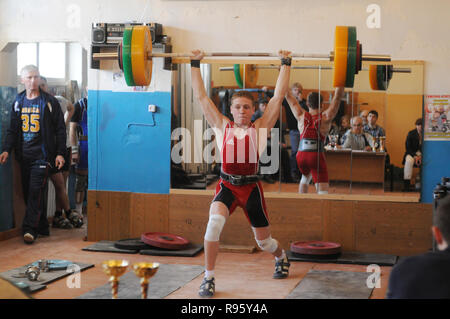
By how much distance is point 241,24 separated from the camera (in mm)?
5227

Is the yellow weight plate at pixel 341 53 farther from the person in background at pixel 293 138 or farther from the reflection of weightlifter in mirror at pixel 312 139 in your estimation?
the person in background at pixel 293 138

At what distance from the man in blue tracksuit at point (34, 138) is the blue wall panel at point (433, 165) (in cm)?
321

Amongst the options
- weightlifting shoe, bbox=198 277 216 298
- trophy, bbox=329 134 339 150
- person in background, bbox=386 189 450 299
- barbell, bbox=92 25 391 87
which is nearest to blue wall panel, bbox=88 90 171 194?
barbell, bbox=92 25 391 87

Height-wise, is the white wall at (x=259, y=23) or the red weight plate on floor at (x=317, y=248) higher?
the white wall at (x=259, y=23)

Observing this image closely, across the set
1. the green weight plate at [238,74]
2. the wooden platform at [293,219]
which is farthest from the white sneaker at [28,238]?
the green weight plate at [238,74]

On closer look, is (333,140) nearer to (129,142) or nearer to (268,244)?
(268,244)

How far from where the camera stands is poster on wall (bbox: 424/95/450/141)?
16.2 ft

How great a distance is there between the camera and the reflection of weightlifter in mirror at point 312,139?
5.12 metres

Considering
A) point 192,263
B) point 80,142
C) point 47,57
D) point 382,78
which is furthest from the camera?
point 47,57

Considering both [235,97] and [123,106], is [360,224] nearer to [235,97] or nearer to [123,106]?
[235,97]

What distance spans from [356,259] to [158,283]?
1672mm

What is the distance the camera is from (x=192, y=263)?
4.77 metres

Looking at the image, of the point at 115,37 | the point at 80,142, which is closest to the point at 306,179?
the point at 115,37
